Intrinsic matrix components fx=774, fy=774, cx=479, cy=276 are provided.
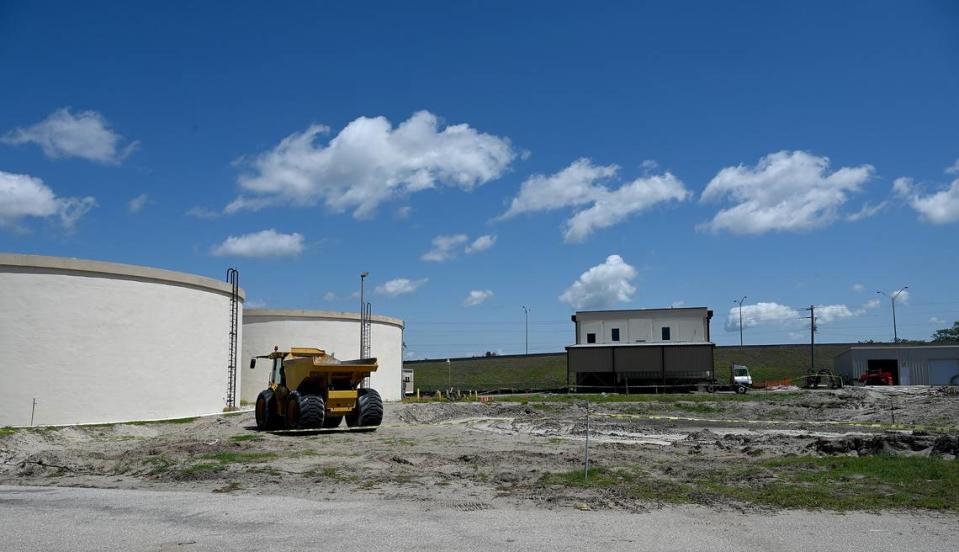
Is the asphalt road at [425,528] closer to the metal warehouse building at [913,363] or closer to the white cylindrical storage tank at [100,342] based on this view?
the white cylindrical storage tank at [100,342]

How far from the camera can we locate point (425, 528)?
10.2 metres

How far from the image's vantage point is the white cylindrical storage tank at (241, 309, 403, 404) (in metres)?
40.2

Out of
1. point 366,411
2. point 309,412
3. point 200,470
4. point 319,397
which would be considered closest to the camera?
point 200,470

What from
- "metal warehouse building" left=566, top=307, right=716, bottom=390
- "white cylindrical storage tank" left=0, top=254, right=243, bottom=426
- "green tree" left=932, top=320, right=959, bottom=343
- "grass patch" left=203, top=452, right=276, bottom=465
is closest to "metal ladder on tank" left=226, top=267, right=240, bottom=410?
"white cylindrical storage tank" left=0, top=254, right=243, bottom=426

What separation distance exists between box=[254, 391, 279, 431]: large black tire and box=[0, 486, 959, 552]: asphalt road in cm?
1212

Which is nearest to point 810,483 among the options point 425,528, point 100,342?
point 425,528

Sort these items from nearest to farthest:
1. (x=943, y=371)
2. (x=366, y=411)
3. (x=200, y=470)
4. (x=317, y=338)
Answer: (x=200, y=470) < (x=366, y=411) < (x=317, y=338) < (x=943, y=371)

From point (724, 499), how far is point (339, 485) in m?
6.74

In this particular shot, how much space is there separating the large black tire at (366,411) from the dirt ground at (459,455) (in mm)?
468

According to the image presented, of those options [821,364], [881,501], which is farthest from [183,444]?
[821,364]

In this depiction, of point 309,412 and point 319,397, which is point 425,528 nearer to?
point 309,412

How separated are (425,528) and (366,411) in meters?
14.0

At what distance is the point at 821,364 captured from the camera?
305 feet

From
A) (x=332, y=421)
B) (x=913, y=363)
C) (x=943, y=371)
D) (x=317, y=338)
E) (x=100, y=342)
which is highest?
(x=317, y=338)
